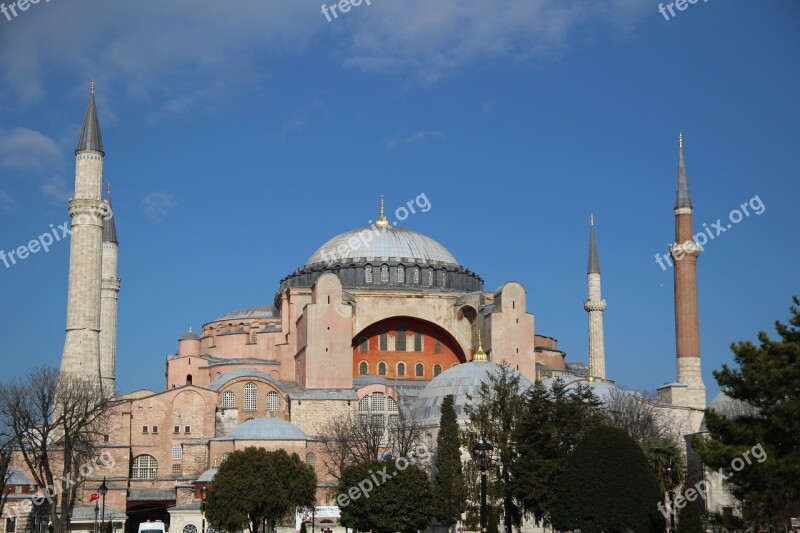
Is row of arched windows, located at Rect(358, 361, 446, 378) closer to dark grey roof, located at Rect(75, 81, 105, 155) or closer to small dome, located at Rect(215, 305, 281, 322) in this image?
small dome, located at Rect(215, 305, 281, 322)

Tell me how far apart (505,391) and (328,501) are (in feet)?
40.9

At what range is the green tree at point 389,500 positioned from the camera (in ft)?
101

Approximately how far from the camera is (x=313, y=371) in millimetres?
47875

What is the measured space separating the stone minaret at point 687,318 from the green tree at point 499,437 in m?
16.3

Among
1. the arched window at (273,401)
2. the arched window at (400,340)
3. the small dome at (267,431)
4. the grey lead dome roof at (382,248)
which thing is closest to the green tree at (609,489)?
the small dome at (267,431)

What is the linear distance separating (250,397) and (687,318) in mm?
18818

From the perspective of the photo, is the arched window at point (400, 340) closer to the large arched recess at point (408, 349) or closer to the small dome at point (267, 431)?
the large arched recess at point (408, 349)

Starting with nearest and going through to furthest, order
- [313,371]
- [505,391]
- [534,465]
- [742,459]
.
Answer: [742,459]
[534,465]
[505,391]
[313,371]

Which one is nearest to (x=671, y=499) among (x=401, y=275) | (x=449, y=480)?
(x=449, y=480)

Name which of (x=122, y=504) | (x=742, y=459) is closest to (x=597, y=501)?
(x=742, y=459)

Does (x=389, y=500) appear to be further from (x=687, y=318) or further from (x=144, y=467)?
(x=687, y=318)

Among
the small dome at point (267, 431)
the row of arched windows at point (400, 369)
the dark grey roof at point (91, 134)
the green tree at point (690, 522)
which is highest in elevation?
the dark grey roof at point (91, 134)

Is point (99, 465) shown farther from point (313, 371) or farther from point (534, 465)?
point (534, 465)

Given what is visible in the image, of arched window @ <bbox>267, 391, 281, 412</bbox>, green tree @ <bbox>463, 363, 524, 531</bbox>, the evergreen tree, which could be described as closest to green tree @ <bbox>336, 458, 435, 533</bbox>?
the evergreen tree
